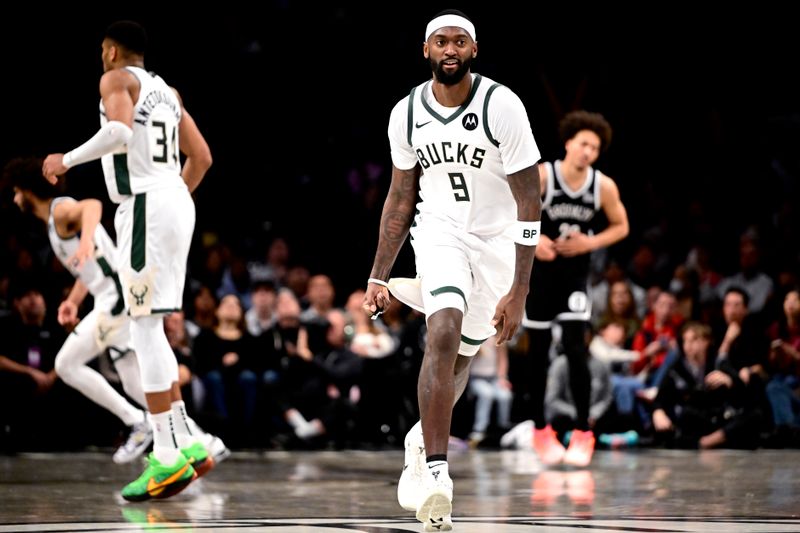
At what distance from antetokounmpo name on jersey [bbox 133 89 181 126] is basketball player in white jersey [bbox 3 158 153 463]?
1378 millimetres

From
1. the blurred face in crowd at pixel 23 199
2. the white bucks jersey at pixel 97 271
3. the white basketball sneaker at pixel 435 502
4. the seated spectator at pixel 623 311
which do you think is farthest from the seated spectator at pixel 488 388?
the white basketball sneaker at pixel 435 502

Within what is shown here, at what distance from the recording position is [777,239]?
14.2 m

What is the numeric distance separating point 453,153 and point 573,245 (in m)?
3.25

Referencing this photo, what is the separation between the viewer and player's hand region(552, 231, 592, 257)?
8.98 metres

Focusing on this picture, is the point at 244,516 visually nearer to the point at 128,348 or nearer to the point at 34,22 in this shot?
the point at 128,348

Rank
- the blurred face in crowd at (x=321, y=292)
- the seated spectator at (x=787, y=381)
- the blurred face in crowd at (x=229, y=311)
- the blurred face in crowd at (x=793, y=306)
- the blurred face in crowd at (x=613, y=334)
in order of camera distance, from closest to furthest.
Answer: the seated spectator at (x=787, y=381) < the blurred face in crowd at (x=793, y=306) < the blurred face in crowd at (x=229, y=311) < the blurred face in crowd at (x=613, y=334) < the blurred face in crowd at (x=321, y=292)

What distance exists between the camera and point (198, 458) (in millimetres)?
7062

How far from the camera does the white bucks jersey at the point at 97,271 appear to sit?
8492mm

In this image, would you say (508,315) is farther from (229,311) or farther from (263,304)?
(263,304)

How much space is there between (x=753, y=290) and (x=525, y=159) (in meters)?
8.12

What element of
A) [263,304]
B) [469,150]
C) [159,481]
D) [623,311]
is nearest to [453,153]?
[469,150]

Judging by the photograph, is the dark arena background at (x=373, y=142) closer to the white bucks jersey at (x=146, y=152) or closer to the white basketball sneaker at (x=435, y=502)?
the white bucks jersey at (x=146, y=152)

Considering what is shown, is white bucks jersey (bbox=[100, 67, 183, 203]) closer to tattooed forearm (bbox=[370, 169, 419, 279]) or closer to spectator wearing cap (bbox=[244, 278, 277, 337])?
tattooed forearm (bbox=[370, 169, 419, 279])

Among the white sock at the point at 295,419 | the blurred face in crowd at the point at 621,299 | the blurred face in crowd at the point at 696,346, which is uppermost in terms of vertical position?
the blurred face in crowd at the point at 621,299
